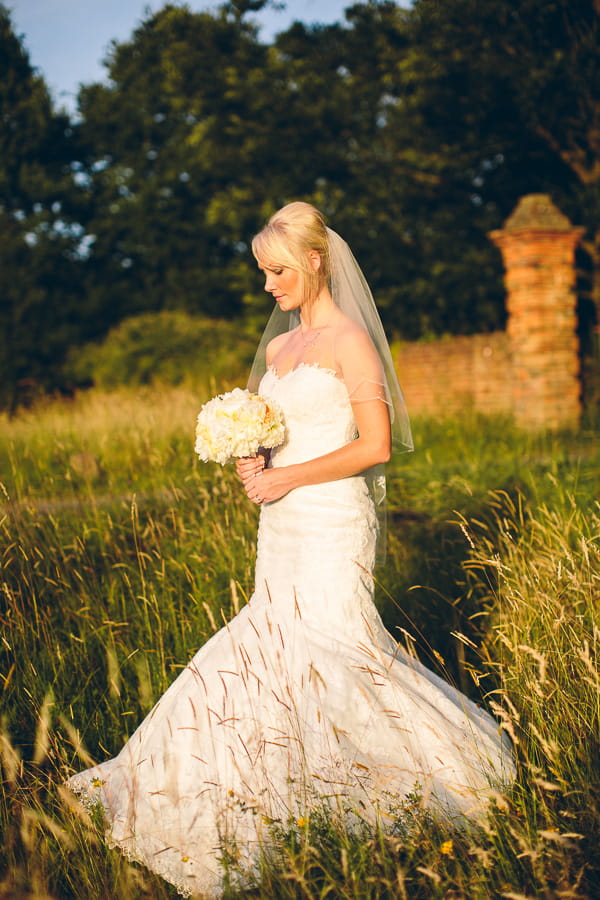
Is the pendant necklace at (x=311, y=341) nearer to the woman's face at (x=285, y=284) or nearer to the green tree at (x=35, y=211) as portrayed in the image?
the woman's face at (x=285, y=284)

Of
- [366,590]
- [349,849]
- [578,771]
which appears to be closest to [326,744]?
[349,849]

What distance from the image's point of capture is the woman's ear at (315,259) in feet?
9.80

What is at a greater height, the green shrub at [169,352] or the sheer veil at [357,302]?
the green shrub at [169,352]

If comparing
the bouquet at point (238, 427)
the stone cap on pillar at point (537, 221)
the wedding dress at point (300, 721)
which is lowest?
the wedding dress at point (300, 721)

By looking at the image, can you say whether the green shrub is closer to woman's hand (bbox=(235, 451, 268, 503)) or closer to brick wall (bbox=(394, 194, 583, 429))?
brick wall (bbox=(394, 194, 583, 429))

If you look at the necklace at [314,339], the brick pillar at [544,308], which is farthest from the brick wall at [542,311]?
the necklace at [314,339]

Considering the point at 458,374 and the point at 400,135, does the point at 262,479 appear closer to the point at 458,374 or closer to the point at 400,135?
the point at 458,374

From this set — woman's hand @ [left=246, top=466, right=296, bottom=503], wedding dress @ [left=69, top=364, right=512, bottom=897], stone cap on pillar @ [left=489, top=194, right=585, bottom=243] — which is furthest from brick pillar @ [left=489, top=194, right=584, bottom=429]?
woman's hand @ [left=246, top=466, right=296, bottom=503]

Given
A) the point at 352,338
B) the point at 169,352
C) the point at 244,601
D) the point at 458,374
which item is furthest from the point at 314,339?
the point at 169,352

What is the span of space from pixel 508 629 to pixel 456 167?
15077 millimetres

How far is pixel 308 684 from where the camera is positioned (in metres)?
2.62

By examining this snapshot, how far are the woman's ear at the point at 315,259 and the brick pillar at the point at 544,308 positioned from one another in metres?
7.84

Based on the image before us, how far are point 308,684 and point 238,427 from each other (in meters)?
0.93

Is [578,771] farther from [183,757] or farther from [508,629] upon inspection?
[183,757]
